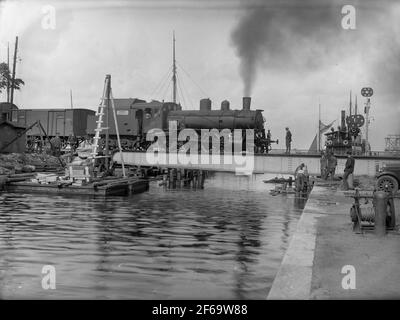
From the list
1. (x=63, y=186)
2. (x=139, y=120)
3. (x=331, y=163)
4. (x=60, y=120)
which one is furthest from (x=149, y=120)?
(x=331, y=163)

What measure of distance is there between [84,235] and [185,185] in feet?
82.8

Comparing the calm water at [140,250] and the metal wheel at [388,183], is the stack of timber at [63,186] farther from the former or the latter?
the metal wheel at [388,183]

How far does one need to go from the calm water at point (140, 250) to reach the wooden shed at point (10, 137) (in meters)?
20.1

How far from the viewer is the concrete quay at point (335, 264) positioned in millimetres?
5680

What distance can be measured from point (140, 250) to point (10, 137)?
106 ft

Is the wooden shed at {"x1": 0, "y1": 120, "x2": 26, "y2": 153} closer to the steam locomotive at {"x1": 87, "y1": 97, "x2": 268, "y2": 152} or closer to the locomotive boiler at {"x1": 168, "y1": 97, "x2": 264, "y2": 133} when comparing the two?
the steam locomotive at {"x1": 87, "y1": 97, "x2": 268, "y2": 152}

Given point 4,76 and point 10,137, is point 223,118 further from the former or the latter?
point 4,76

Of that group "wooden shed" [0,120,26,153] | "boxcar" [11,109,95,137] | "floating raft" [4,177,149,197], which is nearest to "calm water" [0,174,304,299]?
"floating raft" [4,177,149,197]

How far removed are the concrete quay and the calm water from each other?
2.66 ft

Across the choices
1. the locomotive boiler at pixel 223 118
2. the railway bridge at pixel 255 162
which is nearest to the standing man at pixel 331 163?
the railway bridge at pixel 255 162

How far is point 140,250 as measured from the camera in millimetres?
10375
